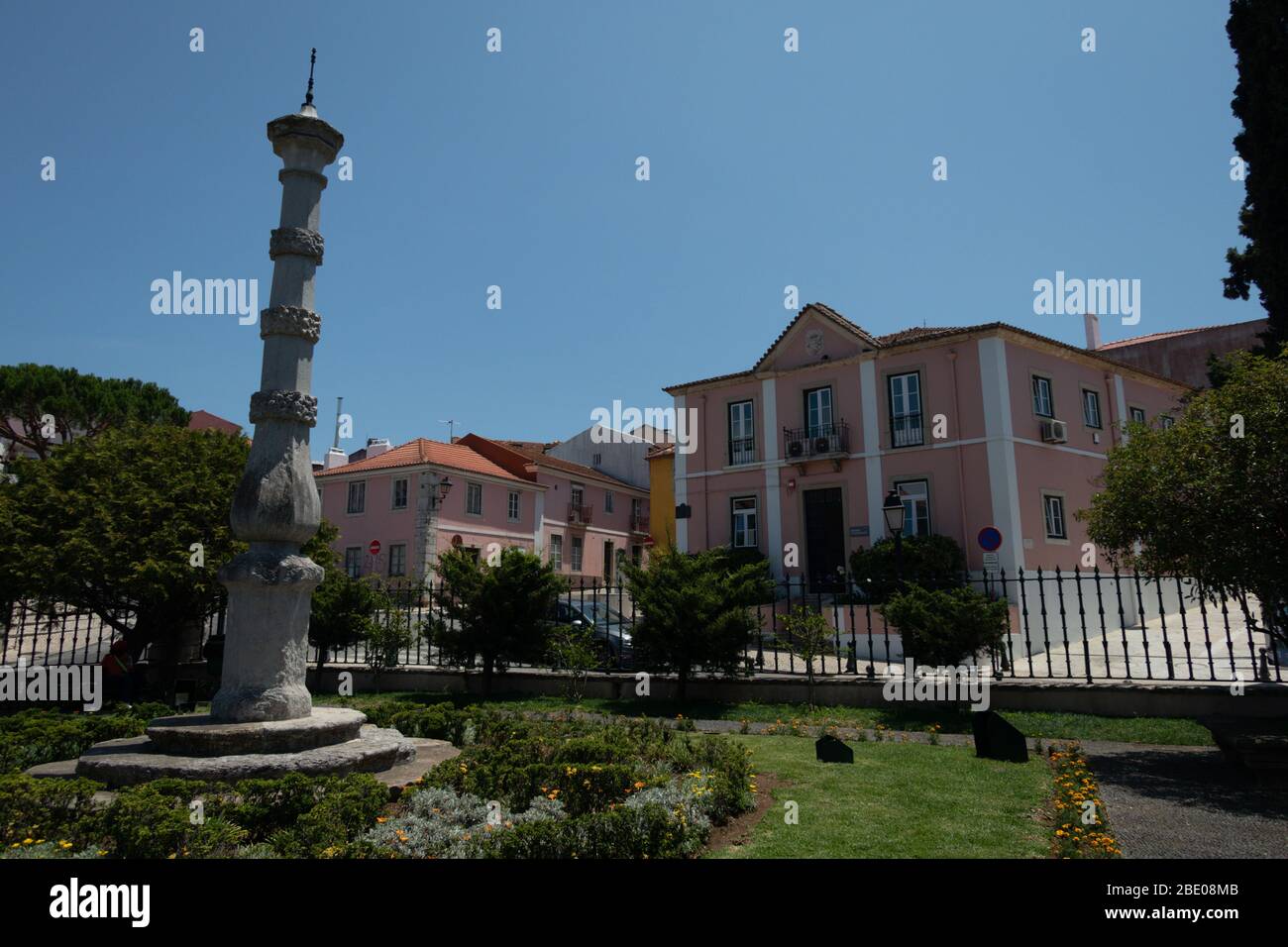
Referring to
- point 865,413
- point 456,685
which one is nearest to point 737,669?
point 456,685

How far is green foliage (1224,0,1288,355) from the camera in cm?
1540

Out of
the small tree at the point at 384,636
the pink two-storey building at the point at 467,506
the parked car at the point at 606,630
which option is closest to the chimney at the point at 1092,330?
the pink two-storey building at the point at 467,506

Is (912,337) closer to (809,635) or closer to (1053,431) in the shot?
(1053,431)

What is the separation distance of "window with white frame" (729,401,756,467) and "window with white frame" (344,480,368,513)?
19.2 metres

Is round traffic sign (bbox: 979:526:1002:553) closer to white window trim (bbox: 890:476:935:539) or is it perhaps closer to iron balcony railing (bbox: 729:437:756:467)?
white window trim (bbox: 890:476:935:539)

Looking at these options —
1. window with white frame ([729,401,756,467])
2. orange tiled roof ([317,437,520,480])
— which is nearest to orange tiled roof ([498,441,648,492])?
orange tiled roof ([317,437,520,480])

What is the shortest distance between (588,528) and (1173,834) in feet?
129

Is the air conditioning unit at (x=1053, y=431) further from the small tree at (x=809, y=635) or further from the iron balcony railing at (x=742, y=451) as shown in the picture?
the small tree at (x=809, y=635)

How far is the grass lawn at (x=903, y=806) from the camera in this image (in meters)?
4.66

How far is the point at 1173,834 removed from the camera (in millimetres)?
5133

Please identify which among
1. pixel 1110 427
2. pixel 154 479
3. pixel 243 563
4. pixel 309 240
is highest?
pixel 1110 427

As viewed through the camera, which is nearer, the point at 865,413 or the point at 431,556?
the point at 865,413

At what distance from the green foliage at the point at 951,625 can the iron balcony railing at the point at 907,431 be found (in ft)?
43.5
